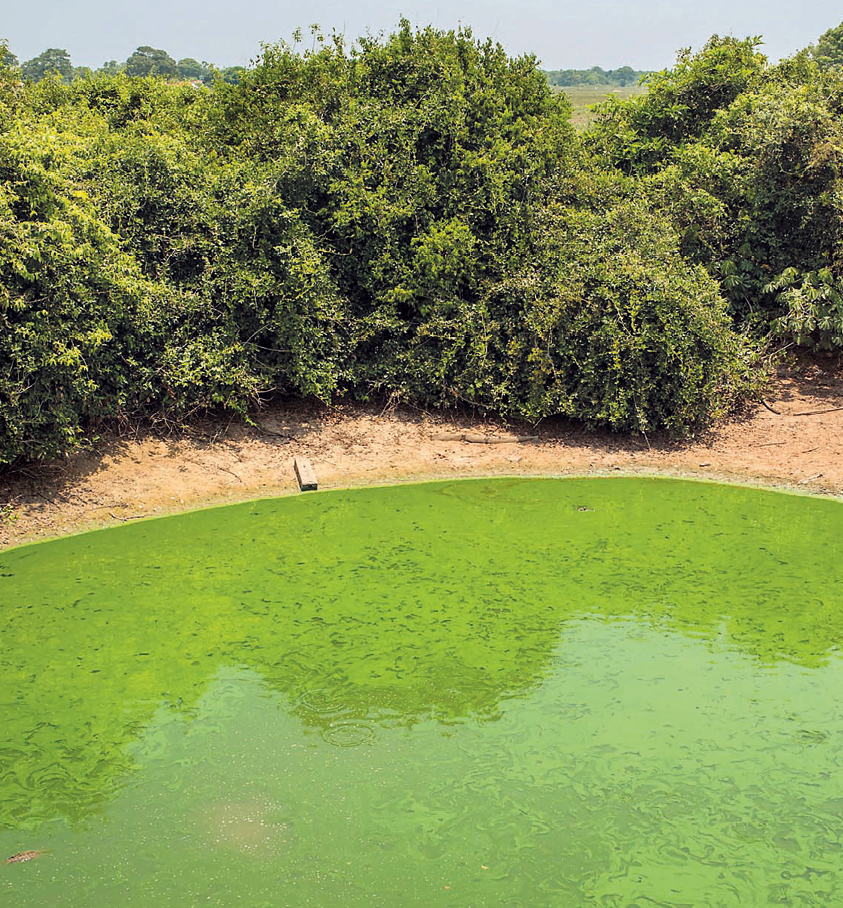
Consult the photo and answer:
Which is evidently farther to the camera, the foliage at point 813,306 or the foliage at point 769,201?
the foliage at point 769,201

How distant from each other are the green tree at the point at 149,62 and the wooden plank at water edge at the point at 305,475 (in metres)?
75.3

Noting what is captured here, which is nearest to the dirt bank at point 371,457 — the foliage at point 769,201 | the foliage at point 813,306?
the foliage at point 813,306

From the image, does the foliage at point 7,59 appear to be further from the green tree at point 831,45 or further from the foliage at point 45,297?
the green tree at point 831,45

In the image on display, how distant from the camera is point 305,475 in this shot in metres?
10.6

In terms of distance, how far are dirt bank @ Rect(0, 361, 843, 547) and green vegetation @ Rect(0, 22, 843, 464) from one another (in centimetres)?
31

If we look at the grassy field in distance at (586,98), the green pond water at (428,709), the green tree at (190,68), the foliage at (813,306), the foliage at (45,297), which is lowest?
the green pond water at (428,709)

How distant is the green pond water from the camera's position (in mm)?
5102

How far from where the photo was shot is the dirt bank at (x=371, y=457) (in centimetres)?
991

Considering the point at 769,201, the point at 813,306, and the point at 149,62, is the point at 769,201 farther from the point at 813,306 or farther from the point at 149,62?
the point at 149,62

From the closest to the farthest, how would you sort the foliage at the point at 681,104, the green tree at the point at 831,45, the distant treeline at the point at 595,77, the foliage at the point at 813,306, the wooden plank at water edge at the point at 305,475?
1. the wooden plank at water edge at the point at 305,475
2. the foliage at the point at 813,306
3. the foliage at the point at 681,104
4. the green tree at the point at 831,45
5. the distant treeline at the point at 595,77

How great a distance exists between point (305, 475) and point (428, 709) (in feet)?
14.8

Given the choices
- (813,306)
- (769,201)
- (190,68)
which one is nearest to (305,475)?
(813,306)

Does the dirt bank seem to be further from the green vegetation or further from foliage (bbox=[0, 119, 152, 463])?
foliage (bbox=[0, 119, 152, 463])

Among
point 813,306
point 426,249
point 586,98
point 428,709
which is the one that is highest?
Answer: point 586,98
